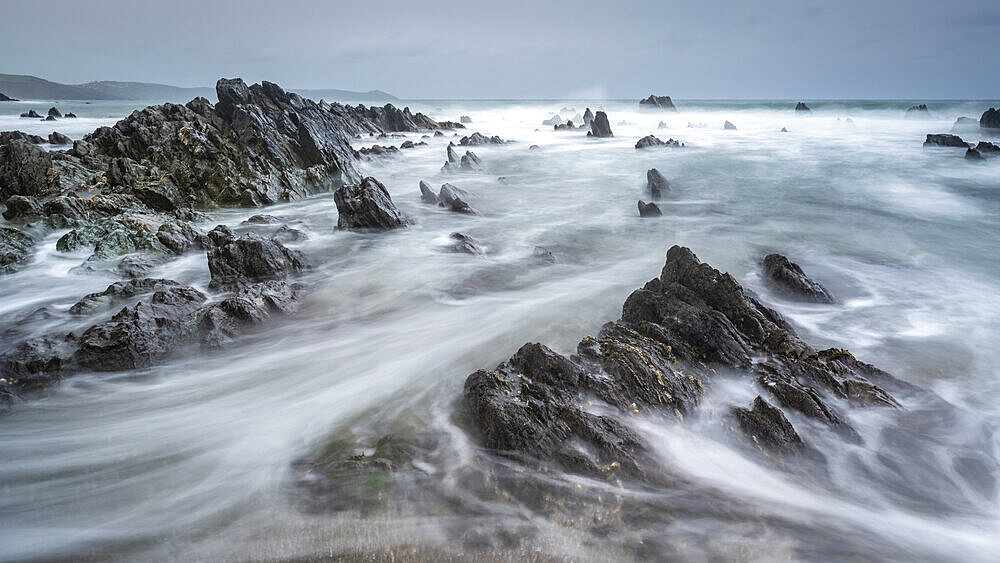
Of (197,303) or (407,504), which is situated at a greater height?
(197,303)

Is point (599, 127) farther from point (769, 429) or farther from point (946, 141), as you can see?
point (769, 429)

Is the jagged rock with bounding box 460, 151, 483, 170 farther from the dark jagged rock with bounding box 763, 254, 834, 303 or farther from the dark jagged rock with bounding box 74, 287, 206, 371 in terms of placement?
the dark jagged rock with bounding box 74, 287, 206, 371

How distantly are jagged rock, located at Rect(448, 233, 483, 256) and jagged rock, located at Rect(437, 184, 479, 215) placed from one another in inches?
113

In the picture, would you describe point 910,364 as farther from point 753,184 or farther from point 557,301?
point 753,184

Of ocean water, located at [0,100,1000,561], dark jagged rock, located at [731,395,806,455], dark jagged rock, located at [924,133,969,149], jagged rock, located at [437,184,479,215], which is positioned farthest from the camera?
Result: dark jagged rock, located at [924,133,969,149]

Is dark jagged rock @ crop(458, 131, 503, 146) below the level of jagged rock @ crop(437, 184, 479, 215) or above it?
above

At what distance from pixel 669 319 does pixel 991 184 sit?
18774mm

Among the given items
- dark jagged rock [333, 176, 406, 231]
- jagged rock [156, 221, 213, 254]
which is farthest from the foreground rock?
dark jagged rock [333, 176, 406, 231]

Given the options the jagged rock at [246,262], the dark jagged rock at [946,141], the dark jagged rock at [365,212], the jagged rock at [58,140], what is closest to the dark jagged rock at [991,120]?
the dark jagged rock at [946,141]

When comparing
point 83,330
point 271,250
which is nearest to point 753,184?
point 271,250

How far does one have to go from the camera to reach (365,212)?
34.6 feet

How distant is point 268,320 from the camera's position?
585 cm

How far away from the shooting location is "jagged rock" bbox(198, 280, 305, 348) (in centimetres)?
536

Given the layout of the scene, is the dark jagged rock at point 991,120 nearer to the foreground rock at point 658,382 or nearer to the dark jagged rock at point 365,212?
the foreground rock at point 658,382
